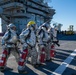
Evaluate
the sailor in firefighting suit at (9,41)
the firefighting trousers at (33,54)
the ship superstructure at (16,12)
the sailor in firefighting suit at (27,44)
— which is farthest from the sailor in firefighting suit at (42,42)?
the ship superstructure at (16,12)

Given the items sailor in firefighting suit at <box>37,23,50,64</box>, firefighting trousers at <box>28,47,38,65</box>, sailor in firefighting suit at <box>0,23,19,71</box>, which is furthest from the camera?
sailor in firefighting suit at <box>37,23,50,64</box>

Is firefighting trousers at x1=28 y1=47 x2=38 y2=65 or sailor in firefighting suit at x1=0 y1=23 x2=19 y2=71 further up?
sailor in firefighting suit at x1=0 y1=23 x2=19 y2=71

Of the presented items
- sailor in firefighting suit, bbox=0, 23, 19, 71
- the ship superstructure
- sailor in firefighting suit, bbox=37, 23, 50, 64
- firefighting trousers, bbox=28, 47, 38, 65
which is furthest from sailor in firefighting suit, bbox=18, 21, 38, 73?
the ship superstructure

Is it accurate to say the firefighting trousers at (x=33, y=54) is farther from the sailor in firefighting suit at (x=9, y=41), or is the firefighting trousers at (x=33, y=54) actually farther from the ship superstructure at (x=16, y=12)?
the ship superstructure at (x=16, y=12)

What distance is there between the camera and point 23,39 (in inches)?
361

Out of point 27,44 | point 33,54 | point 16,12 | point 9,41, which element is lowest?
point 33,54

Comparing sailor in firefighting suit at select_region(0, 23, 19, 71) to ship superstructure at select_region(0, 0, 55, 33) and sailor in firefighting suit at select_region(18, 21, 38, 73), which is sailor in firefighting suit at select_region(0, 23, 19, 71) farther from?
ship superstructure at select_region(0, 0, 55, 33)

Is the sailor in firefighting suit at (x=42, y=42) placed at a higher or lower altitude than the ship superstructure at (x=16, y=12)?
lower

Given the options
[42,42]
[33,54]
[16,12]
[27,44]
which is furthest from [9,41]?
[16,12]

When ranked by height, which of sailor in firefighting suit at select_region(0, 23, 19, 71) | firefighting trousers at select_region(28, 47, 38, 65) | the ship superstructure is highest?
the ship superstructure

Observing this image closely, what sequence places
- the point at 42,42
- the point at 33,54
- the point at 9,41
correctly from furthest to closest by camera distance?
the point at 42,42
the point at 33,54
the point at 9,41

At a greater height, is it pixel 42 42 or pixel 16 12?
pixel 16 12

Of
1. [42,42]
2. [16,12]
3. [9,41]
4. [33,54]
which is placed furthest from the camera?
[16,12]

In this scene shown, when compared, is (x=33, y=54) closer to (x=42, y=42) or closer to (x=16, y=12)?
(x=42, y=42)
